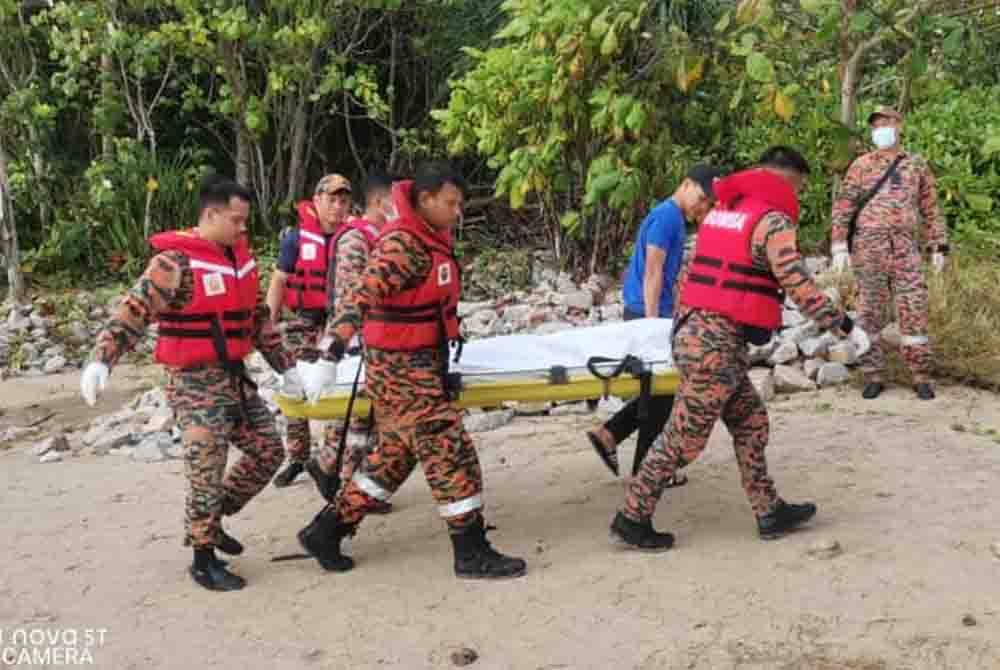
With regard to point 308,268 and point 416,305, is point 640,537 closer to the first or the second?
point 416,305

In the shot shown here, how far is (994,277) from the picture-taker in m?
8.48

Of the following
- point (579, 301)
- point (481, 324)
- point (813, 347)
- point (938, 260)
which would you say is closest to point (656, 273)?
point (813, 347)

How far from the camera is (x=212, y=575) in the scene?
4.80m

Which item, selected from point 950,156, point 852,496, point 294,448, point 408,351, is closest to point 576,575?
point 408,351

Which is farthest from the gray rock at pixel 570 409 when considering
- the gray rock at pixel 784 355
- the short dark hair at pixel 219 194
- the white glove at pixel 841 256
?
the short dark hair at pixel 219 194

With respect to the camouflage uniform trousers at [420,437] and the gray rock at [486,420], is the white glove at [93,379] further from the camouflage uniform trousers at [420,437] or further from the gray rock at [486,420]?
the gray rock at [486,420]

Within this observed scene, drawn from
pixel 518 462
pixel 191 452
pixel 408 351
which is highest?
pixel 408 351

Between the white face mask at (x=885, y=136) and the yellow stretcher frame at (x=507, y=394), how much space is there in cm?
338

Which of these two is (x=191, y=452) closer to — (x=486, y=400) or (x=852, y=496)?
(x=486, y=400)

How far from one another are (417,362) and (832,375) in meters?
4.02

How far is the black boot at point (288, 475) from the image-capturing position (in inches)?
249

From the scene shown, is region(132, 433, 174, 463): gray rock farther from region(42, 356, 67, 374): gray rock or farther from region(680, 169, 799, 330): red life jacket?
region(680, 169, 799, 330): red life jacket

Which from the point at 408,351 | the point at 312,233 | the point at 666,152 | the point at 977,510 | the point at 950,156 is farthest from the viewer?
the point at 950,156

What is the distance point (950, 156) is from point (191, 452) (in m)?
7.96
